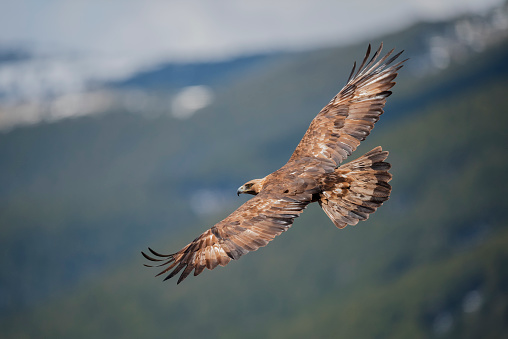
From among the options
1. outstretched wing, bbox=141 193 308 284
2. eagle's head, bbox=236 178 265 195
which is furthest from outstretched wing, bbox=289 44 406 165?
outstretched wing, bbox=141 193 308 284

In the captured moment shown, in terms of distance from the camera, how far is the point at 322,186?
70.9 feet

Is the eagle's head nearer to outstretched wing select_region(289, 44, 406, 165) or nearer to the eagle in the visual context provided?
the eagle

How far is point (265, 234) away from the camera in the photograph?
1956cm

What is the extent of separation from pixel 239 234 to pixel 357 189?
392 centimetres

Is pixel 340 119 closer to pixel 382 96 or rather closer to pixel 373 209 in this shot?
pixel 382 96

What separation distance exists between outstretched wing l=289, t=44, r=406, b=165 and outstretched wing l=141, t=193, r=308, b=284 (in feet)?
11.2

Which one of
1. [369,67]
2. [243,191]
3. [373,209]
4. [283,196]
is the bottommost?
[373,209]

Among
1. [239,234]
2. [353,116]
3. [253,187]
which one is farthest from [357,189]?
[239,234]

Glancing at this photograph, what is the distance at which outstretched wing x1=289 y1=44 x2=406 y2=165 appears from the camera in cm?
2325

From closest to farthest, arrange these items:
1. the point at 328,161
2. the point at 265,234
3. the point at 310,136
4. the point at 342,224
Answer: the point at 265,234 → the point at 342,224 → the point at 328,161 → the point at 310,136

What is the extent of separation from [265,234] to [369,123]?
19.4 ft

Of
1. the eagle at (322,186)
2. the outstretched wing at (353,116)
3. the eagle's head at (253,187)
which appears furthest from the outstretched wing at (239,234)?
the outstretched wing at (353,116)

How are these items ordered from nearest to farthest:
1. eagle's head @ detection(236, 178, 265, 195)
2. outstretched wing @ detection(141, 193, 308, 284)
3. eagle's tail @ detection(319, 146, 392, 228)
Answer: outstretched wing @ detection(141, 193, 308, 284) < eagle's tail @ detection(319, 146, 392, 228) < eagle's head @ detection(236, 178, 265, 195)

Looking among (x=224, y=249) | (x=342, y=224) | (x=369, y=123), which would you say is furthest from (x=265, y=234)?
(x=369, y=123)
